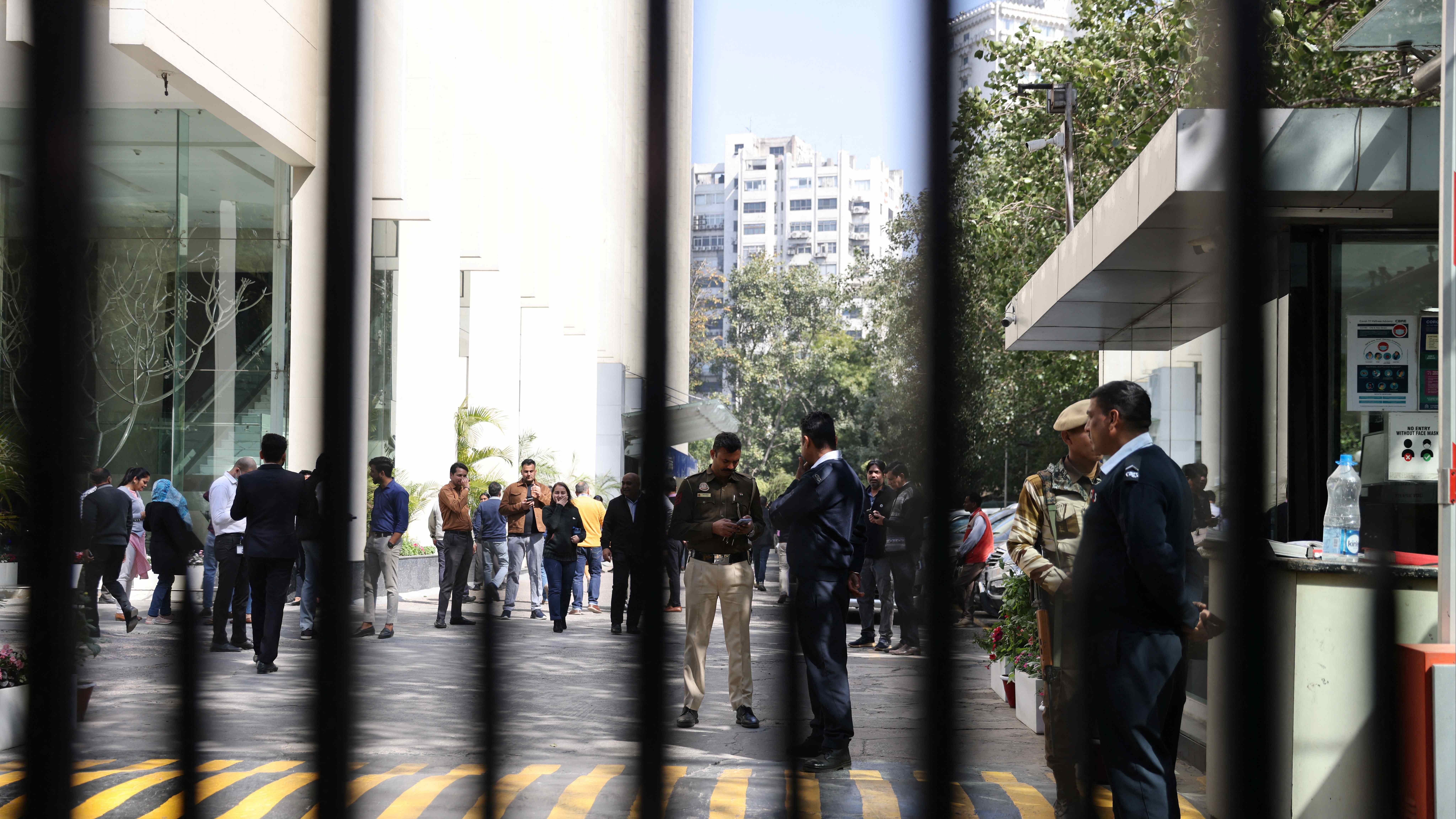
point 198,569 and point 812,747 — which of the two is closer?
point 812,747

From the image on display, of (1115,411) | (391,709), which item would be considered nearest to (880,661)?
(391,709)

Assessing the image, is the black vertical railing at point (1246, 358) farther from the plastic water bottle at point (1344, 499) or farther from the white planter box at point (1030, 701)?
the white planter box at point (1030, 701)

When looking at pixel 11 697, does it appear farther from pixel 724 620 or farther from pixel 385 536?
pixel 385 536

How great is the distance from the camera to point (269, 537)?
23.5 feet

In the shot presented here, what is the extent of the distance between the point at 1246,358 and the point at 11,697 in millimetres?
4733

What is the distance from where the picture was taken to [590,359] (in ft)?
13.3

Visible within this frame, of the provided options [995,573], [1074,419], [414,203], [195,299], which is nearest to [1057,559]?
[1074,419]

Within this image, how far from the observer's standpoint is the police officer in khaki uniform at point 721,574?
5.20 m

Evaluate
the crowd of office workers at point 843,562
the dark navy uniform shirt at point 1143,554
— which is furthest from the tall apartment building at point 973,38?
the dark navy uniform shirt at point 1143,554

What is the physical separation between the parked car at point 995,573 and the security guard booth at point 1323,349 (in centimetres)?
416

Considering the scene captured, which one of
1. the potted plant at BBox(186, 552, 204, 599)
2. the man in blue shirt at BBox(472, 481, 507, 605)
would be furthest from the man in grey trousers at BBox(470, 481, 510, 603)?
the potted plant at BBox(186, 552, 204, 599)

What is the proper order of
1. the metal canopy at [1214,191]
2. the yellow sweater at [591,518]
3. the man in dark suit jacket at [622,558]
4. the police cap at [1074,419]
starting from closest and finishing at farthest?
the police cap at [1074,419] < the metal canopy at [1214,191] < the man in dark suit jacket at [622,558] < the yellow sweater at [591,518]

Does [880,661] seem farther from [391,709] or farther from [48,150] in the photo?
[48,150]

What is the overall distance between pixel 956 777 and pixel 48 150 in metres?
1.91
